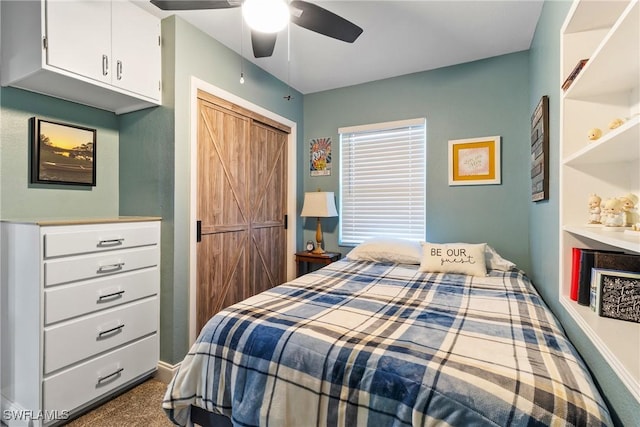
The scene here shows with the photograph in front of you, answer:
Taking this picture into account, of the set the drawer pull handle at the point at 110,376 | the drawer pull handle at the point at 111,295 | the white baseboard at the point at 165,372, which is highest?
the drawer pull handle at the point at 111,295

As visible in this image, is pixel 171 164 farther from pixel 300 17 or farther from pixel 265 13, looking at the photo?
pixel 300 17

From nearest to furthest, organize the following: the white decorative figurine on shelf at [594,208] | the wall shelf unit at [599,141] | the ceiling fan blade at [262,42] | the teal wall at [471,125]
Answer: the wall shelf unit at [599,141]
the white decorative figurine on shelf at [594,208]
the ceiling fan blade at [262,42]
the teal wall at [471,125]

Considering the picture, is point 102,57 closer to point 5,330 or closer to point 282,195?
point 5,330

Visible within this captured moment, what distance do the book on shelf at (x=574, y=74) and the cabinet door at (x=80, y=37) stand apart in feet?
8.24

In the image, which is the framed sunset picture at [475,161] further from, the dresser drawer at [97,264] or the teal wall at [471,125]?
the dresser drawer at [97,264]

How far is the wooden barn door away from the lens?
239 centimetres

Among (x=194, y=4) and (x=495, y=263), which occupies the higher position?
(x=194, y=4)

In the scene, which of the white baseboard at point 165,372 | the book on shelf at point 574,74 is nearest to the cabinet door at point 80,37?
the white baseboard at point 165,372

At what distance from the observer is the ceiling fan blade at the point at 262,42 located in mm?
1910

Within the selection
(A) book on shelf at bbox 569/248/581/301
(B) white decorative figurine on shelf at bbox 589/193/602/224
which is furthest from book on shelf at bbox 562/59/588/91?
(A) book on shelf at bbox 569/248/581/301

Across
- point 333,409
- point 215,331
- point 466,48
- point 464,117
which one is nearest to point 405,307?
point 333,409

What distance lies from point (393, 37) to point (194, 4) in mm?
1543

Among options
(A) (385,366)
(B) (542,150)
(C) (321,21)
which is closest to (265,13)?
(C) (321,21)

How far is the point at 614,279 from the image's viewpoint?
38.7 inches
